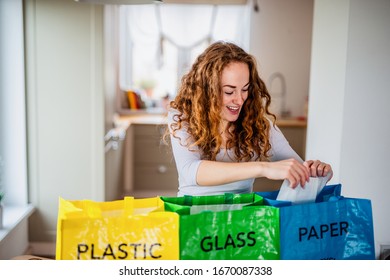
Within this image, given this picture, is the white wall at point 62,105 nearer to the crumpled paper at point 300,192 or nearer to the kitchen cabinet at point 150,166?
the kitchen cabinet at point 150,166

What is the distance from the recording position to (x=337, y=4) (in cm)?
164

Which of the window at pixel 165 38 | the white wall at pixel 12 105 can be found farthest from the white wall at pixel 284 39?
the white wall at pixel 12 105

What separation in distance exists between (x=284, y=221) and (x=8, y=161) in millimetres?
1748

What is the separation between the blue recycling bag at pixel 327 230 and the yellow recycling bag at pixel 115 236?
215 millimetres

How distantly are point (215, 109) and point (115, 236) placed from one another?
15.9 inches

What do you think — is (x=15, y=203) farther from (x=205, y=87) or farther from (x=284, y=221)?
(x=284, y=221)

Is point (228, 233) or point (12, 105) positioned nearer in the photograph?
point (228, 233)

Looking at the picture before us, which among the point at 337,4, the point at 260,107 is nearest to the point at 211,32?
the point at 337,4

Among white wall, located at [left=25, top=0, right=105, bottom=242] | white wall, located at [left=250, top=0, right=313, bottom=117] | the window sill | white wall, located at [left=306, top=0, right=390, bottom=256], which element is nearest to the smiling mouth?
white wall, located at [left=306, top=0, right=390, bottom=256]

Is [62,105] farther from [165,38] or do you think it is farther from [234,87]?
[165,38]

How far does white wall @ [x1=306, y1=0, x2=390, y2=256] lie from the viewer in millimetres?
1542

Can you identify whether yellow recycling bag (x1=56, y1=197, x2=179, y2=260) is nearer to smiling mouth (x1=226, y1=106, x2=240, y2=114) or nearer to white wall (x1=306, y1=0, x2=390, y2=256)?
smiling mouth (x1=226, y1=106, x2=240, y2=114)

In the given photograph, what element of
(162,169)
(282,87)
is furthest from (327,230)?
(282,87)

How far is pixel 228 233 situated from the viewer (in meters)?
0.93
